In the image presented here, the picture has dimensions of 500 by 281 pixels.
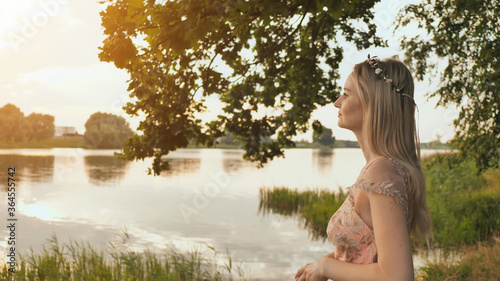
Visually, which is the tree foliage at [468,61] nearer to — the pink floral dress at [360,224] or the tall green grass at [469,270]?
the tall green grass at [469,270]

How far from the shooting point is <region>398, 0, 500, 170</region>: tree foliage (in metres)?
8.48

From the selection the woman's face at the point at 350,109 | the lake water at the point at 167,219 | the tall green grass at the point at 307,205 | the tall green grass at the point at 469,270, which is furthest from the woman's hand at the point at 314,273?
the tall green grass at the point at 307,205

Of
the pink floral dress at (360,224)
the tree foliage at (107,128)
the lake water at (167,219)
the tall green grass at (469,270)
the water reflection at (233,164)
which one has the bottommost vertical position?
the lake water at (167,219)

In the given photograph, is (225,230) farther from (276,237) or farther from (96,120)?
(96,120)

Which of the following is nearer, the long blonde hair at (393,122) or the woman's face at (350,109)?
the long blonde hair at (393,122)

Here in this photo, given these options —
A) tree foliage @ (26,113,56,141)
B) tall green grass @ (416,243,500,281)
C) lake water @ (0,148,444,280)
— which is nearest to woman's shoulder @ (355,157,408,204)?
tall green grass @ (416,243,500,281)

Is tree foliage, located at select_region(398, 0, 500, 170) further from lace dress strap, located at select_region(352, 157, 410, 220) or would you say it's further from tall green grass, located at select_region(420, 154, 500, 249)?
lace dress strap, located at select_region(352, 157, 410, 220)

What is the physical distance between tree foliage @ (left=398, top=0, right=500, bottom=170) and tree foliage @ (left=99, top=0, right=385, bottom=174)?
1.96 m

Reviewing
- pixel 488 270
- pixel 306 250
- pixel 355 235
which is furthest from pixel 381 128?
pixel 306 250

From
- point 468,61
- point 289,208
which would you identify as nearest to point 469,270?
point 468,61

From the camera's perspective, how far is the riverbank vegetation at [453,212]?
791 centimetres

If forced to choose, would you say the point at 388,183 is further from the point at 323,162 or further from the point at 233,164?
the point at 323,162

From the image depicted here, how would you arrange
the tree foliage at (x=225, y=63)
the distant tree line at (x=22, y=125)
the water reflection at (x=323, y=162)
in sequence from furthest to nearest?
the distant tree line at (x=22, y=125), the water reflection at (x=323, y=162), the tree foliage at (x=225, y=63)

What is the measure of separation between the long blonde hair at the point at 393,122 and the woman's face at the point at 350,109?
0.04 m
